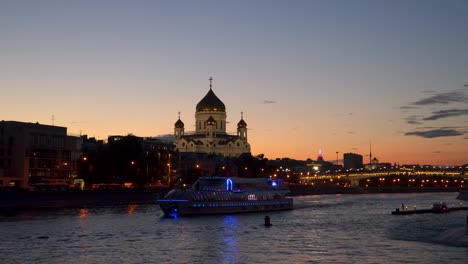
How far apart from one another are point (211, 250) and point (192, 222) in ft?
93.2

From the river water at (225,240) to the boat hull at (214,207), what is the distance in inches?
120

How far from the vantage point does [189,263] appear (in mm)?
50656

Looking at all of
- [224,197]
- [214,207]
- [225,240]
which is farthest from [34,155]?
[225,240]

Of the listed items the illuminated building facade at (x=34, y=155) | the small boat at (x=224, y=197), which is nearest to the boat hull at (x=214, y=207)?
the small boat at (x=224, y=197)

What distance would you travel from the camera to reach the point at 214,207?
101750mm

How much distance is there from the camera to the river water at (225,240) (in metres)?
53.0

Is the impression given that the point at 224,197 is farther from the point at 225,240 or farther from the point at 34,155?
the point at 34,155

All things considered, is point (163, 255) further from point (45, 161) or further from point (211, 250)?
point (45, 161)

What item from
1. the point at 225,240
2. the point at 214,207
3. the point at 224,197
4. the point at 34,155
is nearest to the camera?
the point at 225,240

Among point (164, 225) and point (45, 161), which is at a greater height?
point (45, 161)

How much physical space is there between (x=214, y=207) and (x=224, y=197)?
3.04 m

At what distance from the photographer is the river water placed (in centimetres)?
5300

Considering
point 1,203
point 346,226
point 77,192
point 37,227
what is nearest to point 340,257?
point 346,226

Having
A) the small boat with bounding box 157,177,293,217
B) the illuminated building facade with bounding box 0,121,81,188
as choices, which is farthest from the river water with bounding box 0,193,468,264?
the illuminated building facade with bounding box 0,121,81,188
